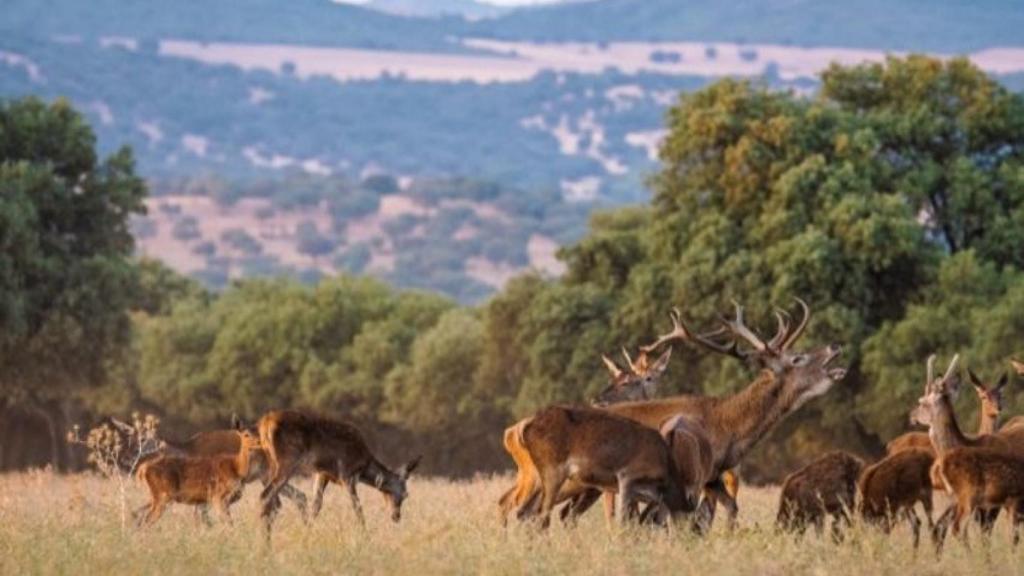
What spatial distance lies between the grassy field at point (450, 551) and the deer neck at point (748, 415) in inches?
59.1

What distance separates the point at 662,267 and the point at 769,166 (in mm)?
2741

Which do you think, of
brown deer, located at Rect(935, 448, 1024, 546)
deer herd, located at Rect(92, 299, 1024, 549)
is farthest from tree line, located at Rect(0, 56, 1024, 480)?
brown deer, located at Rect(935, 448, 1024, 546)

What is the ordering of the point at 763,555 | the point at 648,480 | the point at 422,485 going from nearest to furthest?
the point at 763,555
the point at 648,480
the point at 422,485

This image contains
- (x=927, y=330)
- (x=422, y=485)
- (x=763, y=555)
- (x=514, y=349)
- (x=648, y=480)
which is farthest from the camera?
(x=514, y=349)

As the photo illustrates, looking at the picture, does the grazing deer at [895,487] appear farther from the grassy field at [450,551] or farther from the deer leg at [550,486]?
the deer leg at [550,486]

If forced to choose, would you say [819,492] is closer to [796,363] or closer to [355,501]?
[796,363]

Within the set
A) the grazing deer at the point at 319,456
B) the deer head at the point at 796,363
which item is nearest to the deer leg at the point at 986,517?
the deer head at the point at 796,363

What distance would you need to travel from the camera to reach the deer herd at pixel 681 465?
19.5m

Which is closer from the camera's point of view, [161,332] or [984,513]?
[984,513]

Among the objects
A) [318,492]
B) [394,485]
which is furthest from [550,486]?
[394,485]

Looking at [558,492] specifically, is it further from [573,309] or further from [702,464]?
[573,309]

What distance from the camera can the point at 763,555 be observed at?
58.6 ft

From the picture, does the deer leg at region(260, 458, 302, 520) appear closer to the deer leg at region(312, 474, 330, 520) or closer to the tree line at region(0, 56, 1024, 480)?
the deer leg at region(312, 474, 330, 520)

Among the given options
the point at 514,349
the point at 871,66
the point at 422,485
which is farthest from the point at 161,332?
the point at 422,485
